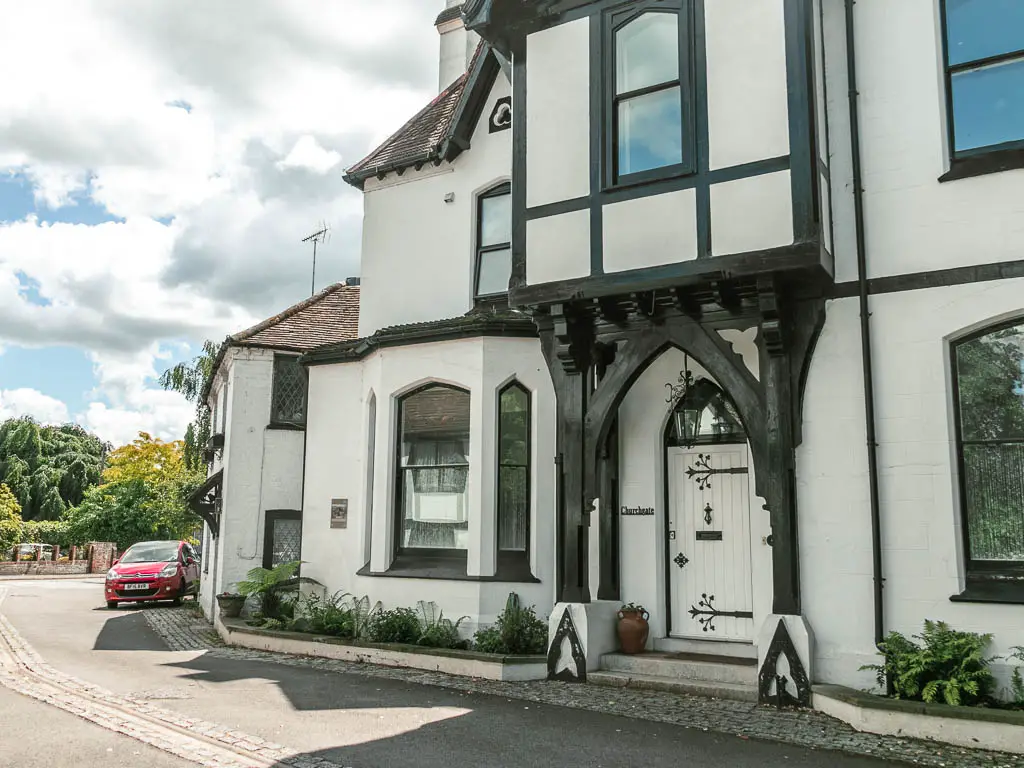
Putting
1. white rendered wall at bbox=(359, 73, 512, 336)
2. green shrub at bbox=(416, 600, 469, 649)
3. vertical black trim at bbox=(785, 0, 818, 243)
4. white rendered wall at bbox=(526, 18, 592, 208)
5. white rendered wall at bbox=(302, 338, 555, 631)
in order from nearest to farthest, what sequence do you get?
1. vertical black trim at bbox=(785, 0, 818, 243)
2. white rendered wall at bbox=(526, 18, 592, 208)
3. green shrub at bbox=(416, 600, 469, 649)
4. white rendered wall at bbox=(302, 338, 555, 631)
5. white rendered wall at bbox=(359, 73, 512, 336)

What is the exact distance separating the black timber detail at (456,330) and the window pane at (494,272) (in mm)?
562

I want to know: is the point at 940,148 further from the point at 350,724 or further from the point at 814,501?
the point at 350,724

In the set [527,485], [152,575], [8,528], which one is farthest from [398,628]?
[8,528]

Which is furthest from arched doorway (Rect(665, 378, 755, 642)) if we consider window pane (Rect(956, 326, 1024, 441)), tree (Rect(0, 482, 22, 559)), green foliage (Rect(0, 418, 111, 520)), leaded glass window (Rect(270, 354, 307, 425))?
green foliage (Rect(0, 418, 111, 520))

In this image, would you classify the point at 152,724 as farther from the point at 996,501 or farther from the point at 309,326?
the point at 309,326

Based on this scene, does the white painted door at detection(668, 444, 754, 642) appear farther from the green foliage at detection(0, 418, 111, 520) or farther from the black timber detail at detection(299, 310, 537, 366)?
the green foliage at detection(0, 418, 111, 520)

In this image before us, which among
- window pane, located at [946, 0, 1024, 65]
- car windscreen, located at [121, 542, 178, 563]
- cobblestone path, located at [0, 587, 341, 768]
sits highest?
window pane, located at [946, 0, 1024, 65]

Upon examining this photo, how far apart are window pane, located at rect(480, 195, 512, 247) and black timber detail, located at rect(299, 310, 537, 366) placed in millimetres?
1259

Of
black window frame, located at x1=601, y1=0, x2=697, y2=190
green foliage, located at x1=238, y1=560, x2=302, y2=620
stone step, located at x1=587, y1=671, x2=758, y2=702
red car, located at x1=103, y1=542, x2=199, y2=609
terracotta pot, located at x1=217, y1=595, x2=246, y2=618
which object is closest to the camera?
stone step, located at x1=587, y1=671, x2=758, y2=702

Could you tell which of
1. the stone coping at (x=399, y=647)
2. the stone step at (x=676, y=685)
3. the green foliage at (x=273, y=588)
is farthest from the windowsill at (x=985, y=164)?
the green foliage at (x=273, y=588)

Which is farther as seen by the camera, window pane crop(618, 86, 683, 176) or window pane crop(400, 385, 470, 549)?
window pane crop(400, 385, 470, 549)

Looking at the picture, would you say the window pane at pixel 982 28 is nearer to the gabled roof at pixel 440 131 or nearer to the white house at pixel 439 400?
the white house at pixel 439 400

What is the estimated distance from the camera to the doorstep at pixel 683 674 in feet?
29.1

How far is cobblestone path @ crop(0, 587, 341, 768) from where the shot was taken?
21.6ft
